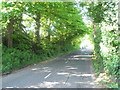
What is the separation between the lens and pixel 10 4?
10.6 metres

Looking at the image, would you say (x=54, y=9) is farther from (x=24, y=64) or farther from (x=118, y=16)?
(x=118, y=16)

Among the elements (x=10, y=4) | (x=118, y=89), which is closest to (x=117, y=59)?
(x=118, y=89)

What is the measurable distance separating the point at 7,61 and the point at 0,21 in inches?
154

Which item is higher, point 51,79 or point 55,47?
point 55,47

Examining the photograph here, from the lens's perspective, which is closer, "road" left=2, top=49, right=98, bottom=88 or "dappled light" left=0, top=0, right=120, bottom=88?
"dappled light" left=0, top=0, right=120, bottom=88

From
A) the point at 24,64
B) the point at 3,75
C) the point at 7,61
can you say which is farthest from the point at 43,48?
the point at 3,75

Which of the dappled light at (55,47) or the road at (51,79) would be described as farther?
the road at (51,79)

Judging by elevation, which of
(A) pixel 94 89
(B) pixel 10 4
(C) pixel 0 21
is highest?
(B) pixel 10 4

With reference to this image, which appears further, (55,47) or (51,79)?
(55,47)

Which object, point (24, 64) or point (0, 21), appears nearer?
point (0, 21)

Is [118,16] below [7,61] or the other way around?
the other way around

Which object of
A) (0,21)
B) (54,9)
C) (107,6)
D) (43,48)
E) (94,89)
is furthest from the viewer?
(43,48)

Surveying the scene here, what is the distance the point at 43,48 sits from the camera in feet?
83.0

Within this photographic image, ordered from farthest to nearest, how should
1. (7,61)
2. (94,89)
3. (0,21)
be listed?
(7,61) → (0,21) → (94,89)
